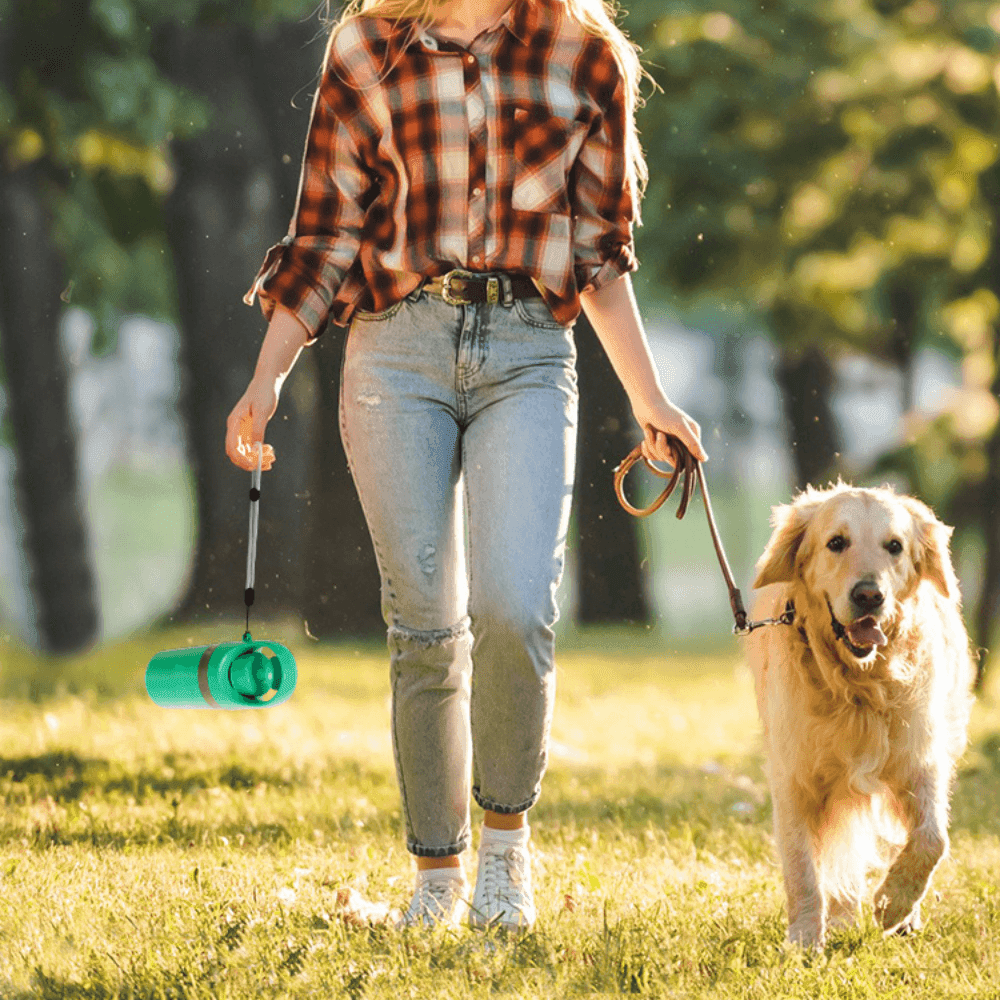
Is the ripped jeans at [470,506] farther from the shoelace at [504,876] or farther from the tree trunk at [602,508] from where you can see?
the tree trunk at [602,508]

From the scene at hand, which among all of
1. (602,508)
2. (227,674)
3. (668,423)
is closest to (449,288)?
(668,423)

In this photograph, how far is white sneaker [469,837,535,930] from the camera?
134 inches

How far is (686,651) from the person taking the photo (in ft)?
47.9

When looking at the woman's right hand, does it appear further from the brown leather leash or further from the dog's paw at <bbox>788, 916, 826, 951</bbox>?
the dog's paw at <bbox>788, 916, 826, 951</bbox>

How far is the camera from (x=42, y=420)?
1293cm

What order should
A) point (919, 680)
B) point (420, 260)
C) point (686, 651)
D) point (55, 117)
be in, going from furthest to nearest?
point (686, 651), point (55, 117), point (919, 680), point (420, 260)

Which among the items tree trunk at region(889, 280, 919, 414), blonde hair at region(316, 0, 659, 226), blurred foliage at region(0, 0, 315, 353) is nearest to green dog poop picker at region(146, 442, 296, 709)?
blonde hair at region(316, 0, 659, 226)

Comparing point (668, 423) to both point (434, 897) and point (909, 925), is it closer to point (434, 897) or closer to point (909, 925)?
point (434, 897)

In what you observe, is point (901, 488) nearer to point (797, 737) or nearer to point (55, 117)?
point (55, 117)

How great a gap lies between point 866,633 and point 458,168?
1467 millimetres

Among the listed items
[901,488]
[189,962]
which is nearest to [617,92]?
[189,962]

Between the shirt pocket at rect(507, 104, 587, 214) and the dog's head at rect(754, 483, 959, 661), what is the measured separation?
1101mm

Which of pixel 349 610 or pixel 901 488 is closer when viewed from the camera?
pixel 901 488

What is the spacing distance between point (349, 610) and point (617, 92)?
8235mm
